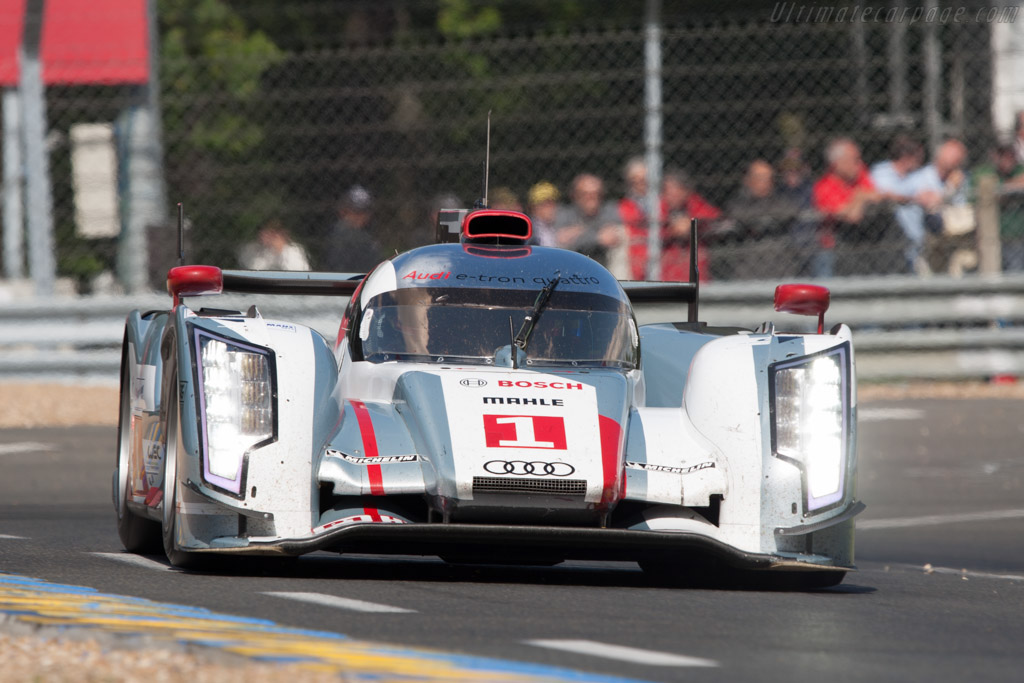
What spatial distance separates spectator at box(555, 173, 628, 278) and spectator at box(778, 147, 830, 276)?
3.91ft

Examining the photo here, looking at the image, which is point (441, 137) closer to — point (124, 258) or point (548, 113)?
point (548, 113)

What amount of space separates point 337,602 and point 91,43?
8.84m

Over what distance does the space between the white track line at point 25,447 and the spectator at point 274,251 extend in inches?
77.8

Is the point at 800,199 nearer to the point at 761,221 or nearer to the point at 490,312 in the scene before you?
the point at 761,221

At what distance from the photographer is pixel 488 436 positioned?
17.6 ft

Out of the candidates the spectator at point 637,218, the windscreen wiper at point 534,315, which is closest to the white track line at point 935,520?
the windscreen wiper at point 534,315

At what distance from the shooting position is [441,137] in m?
13.5

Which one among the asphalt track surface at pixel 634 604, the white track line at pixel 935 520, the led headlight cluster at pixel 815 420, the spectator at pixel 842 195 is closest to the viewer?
the asphalt track surface at pixel 634 604

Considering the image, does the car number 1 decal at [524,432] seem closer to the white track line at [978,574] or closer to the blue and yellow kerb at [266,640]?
the blue and yellow kerb at [266,640]

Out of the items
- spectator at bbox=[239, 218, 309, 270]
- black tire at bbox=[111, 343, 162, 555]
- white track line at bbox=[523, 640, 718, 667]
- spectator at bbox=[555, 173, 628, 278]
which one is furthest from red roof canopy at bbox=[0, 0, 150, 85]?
white track line at bbox=[523, 640, 718, 667]

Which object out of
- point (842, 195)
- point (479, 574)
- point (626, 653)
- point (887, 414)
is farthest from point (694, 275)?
point (842, 195)

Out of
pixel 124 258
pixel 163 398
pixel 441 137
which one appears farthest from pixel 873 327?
pixel 163 398

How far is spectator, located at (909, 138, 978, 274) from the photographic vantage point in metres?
12.5

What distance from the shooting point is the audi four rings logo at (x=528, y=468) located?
5.29 meters
